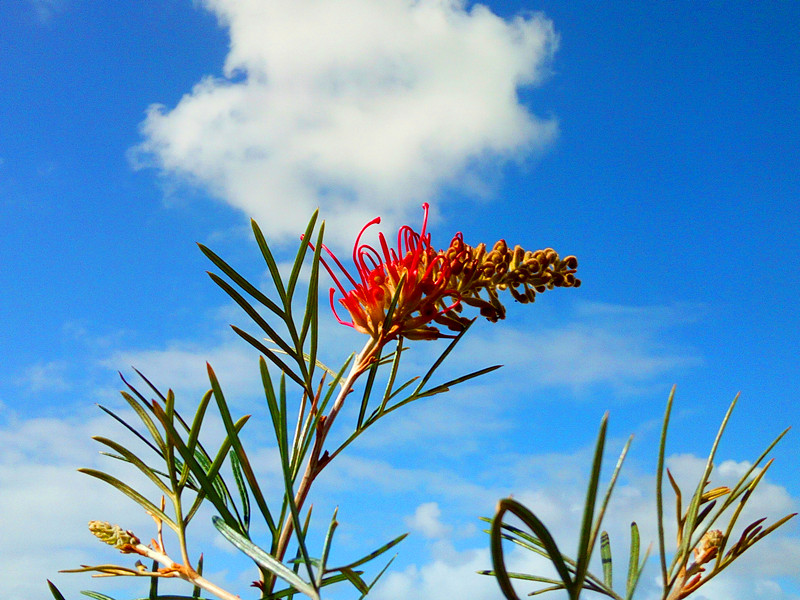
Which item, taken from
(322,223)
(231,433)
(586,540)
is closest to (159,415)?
(231,433)

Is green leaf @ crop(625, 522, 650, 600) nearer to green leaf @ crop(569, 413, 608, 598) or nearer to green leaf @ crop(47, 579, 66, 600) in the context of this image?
green leaf @ crop(569, 413, 608, 598)

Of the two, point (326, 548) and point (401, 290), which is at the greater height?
point (401, 290)

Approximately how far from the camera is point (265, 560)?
2.63ft

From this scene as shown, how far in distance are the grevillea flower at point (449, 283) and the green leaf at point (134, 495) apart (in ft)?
1.52

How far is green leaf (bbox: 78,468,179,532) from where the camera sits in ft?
3.41

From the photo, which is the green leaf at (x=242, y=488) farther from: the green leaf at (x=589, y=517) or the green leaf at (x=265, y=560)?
the green leaf at (x=589, y=517)

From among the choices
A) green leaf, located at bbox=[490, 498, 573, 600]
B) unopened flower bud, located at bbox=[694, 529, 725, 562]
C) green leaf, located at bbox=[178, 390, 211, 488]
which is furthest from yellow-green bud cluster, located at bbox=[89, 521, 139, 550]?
unopened flower bud, located at bbox=[694, 529, 725, 562]

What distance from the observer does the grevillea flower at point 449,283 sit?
1119mm

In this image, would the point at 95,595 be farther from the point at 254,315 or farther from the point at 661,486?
the point at 661,486

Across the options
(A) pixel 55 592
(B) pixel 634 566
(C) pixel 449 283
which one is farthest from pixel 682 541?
(A) pixel 55 592

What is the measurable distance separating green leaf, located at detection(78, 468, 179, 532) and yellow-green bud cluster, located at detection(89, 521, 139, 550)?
0.17 ft

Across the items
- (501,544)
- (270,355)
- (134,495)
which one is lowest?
(501,544)

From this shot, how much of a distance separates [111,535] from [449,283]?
69 cm

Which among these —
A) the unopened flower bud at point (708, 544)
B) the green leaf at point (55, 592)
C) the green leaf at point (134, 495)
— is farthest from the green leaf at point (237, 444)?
the unopened flower bud at point (708, 544)
